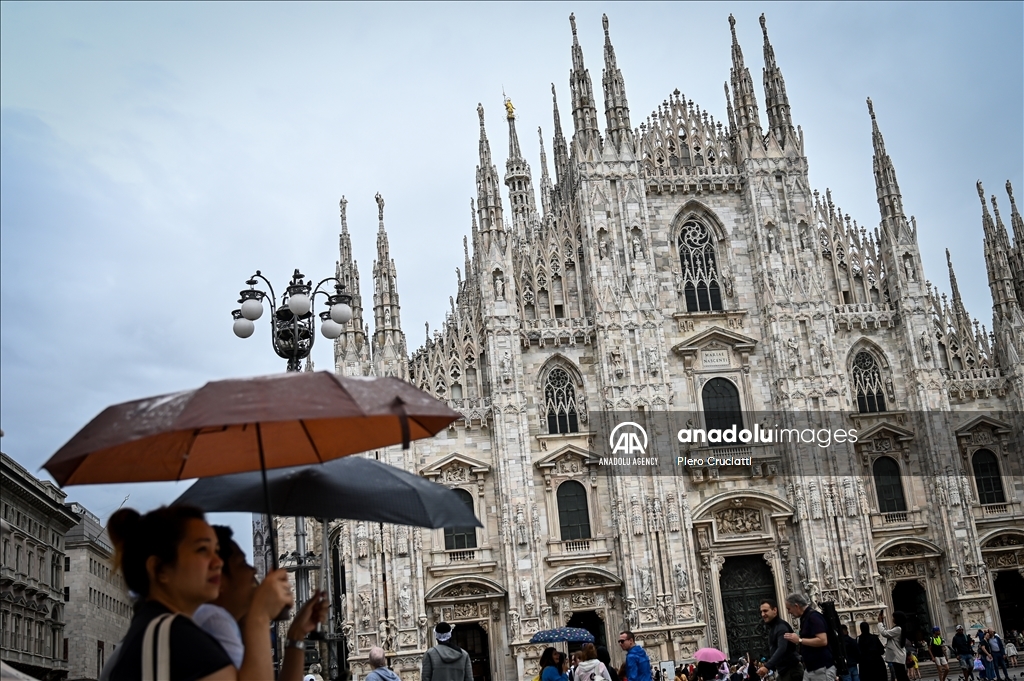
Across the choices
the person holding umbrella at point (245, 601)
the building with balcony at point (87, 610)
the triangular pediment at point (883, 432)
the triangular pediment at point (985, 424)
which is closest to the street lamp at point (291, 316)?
the person holding umbrella at point (245, 601)

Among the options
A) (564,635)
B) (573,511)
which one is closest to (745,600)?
(573,511)

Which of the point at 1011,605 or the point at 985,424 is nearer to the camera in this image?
the point at 1011,605

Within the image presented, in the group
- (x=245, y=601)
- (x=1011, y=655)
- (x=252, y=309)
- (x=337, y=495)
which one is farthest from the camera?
(x=1011, y=655)

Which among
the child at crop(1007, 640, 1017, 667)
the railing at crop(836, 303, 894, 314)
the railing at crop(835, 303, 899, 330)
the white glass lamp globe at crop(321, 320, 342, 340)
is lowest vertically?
the child at crop(1007, 640, 1017, 667)

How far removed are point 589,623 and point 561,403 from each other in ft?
22.4

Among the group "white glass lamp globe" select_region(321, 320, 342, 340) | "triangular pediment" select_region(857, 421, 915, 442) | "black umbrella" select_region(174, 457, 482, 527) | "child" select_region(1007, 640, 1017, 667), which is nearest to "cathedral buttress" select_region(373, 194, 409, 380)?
"white glass lamp globe" select_region(321, 320, 342, 340)

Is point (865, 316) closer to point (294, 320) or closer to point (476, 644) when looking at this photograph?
point (476, 644)

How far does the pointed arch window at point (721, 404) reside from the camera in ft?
109

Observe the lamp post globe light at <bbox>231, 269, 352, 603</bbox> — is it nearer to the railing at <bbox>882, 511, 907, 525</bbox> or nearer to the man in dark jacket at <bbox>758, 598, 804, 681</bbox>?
the man in dark jacket at <bbox>758, 598, 804, 681</bbox>

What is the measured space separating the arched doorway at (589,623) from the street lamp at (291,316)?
16549 mm

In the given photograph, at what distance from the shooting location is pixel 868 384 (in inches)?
1350

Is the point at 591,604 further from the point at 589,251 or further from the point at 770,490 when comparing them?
the point at 589,251

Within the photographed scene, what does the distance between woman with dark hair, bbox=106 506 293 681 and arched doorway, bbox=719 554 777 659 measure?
95.6 feet

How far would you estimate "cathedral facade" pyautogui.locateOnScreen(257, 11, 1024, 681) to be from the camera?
101 ft
